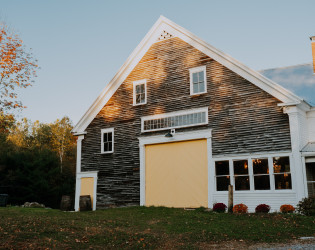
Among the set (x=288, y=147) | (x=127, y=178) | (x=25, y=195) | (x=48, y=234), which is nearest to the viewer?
(x=48, y=234)

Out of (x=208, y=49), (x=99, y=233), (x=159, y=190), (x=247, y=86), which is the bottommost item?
(x=99, y=233)

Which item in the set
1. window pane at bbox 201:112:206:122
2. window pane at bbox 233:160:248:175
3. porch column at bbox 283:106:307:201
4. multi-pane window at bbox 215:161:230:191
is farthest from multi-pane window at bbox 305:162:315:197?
window pane at bbox 201:112:206:122

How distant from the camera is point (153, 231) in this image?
38.8ft

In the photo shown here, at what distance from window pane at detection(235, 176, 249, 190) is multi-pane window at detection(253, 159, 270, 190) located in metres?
0.43

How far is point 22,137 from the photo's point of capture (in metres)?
52.6

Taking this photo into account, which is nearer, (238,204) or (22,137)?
(238,204)

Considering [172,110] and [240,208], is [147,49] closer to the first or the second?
[172,110]

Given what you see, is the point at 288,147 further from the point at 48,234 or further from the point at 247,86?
the point at 48,234

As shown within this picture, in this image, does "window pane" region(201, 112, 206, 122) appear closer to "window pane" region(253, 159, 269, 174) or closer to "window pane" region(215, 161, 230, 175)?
"window pane" region(215, 161, 230, 175)

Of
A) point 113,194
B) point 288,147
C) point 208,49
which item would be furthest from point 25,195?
point 288,147

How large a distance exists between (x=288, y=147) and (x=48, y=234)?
11.0m

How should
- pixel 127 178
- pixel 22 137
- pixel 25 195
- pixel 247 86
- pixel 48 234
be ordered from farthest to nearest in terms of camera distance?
pixel 22 137
pixel 25 195
pixel 127 178
pixel 247 86
pixel 48 234

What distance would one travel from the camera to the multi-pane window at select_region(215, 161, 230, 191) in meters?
17.3

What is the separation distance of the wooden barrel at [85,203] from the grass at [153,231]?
24.4ft
